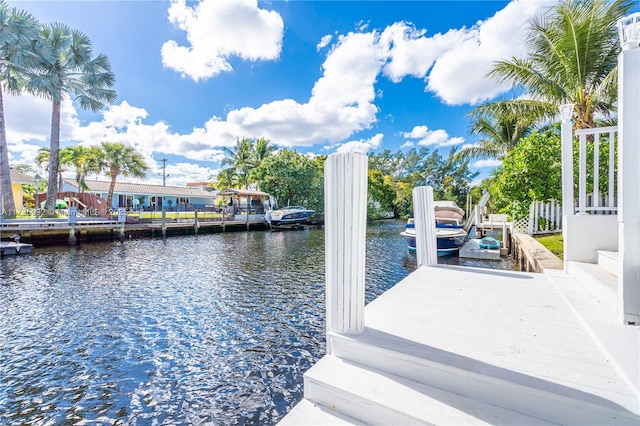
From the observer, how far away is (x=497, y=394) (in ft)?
4.91

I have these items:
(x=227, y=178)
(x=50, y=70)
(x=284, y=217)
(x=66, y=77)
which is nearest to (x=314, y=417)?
(x=284, y=217)

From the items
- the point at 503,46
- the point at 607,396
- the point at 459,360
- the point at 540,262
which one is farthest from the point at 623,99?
the point at 503,46

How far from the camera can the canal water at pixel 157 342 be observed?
287cm

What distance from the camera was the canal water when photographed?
287cm

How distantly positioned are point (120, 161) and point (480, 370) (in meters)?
23.4

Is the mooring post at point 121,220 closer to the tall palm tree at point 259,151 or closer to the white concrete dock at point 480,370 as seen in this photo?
the tall palm tree at point 259,151

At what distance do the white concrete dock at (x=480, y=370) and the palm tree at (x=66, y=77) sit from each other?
21.1 meters

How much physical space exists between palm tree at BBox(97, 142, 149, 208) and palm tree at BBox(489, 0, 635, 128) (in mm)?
22442

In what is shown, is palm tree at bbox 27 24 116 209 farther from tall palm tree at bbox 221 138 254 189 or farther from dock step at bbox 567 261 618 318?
dock step at bbox 567 261 618 318

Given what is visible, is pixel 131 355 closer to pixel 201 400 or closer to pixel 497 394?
pixel 201 400

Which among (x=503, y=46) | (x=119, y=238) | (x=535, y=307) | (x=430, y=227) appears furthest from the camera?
(x=119, y=238)

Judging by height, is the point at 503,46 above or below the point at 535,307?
above

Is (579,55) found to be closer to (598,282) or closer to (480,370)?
(598,282)

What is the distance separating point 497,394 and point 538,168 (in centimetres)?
976
